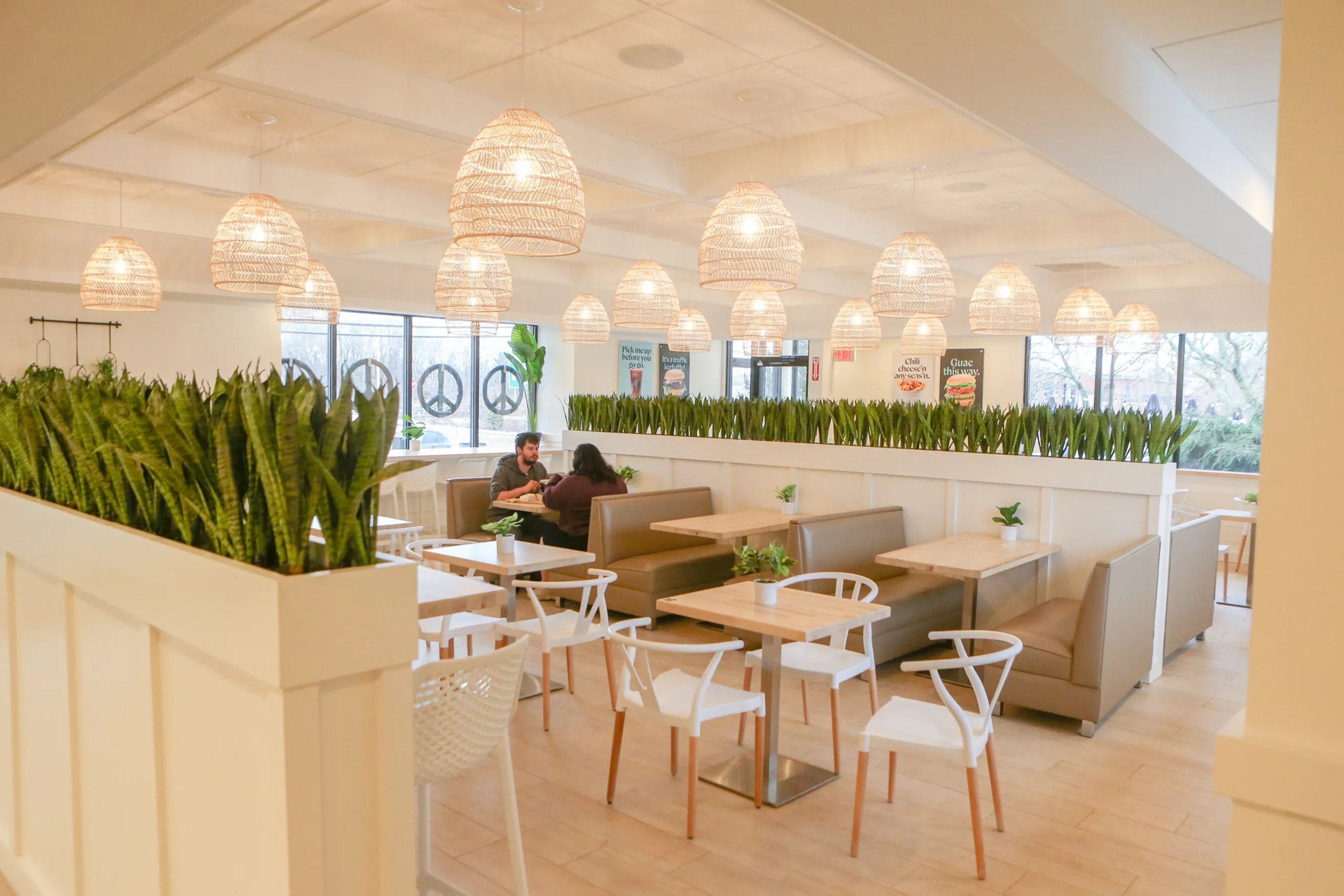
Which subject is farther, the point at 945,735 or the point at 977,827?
the point at 945,735

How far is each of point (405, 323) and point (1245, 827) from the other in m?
11.2

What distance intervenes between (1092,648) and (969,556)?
36.0 inches

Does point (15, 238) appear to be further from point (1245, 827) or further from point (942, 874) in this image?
point (1245, 827)

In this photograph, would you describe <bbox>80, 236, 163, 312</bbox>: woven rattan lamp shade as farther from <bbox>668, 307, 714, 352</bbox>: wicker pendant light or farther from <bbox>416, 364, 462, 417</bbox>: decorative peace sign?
<bbox>416, 364, 462, 417</bbox>: decorative peace sign

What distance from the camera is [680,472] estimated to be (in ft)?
25.4

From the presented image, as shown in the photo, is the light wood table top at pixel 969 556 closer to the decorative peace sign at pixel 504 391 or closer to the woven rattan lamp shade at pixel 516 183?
the woven rattan lamp shade at pixel 516 183

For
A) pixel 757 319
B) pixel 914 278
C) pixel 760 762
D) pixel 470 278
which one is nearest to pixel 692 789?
pixel 760 762

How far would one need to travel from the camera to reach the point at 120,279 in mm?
5660

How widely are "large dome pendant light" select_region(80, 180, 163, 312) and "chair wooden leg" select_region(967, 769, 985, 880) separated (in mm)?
5518

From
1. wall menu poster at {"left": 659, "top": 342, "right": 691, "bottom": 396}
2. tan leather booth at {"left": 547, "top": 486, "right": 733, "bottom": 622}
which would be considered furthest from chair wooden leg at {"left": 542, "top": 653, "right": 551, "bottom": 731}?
wall menu poster at {"left": 659, "top": 342, "right": 691, "bottom": 396}

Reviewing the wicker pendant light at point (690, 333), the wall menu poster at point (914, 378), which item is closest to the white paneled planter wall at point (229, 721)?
the wicker pendant light at point (690, 333)

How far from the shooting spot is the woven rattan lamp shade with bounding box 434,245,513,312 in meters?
5.80

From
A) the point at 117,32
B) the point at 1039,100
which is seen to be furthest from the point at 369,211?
the point at 1039,100

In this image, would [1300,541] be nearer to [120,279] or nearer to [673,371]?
[120,279]
